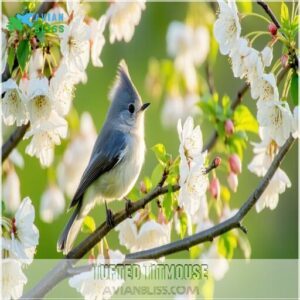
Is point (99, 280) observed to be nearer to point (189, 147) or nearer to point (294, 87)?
point (189, 147)

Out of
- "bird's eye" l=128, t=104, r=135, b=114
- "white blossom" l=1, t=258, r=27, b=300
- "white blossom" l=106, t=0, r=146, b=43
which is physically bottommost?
"white blossom" l=1, t=258, r=27, b=300

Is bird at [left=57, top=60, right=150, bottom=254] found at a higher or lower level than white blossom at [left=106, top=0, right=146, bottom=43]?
lower

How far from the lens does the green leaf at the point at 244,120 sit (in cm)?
256

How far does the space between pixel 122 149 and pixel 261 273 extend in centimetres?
183

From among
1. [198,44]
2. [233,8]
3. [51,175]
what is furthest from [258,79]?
[198,44]

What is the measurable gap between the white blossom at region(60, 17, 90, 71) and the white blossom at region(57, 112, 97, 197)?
82 cm

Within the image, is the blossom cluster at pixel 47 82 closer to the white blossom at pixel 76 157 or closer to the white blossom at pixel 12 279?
the white blossom at pixel 12 279

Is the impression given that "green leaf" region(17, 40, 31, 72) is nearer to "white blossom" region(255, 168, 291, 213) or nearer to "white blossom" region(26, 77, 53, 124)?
"white blossom" region(26, 77, 53, 124)

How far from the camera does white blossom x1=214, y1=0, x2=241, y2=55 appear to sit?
6.97ft

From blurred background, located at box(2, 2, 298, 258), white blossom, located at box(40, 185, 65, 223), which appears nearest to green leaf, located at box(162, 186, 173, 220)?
white blossom, located at box(40, 185, 65, 223)

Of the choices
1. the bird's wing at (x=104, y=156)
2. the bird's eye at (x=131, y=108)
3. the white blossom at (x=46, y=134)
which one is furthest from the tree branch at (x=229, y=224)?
the bird's eye at (x=131, y=108)

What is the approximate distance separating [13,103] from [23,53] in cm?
13

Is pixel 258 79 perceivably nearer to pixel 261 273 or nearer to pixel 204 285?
pixel 204 285

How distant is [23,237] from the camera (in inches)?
81.4
